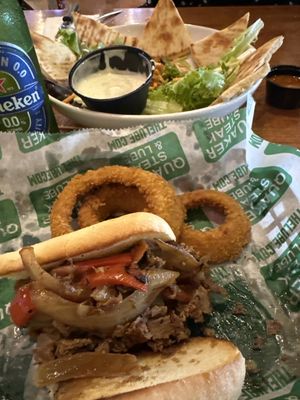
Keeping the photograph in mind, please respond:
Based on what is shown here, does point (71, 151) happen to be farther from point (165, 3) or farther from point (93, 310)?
point (165, 3)

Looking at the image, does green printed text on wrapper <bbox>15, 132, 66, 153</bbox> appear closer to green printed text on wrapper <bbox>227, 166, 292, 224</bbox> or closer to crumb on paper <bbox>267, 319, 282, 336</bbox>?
green printed text on wrapper <bbox>227, 166, 292, 224</bbox>

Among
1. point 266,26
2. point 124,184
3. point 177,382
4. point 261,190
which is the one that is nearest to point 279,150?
point 261,190

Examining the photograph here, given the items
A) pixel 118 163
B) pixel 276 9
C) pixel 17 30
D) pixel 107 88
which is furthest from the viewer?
pixel 276 9

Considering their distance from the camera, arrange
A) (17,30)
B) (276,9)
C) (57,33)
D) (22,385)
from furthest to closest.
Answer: (276,9), (57,33), (17,30), (22,385)

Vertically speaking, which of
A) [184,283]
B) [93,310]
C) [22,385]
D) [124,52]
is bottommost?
[22,385]

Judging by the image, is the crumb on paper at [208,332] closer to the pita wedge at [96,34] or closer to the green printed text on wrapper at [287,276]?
the green printed text on wrapper at [287,276]

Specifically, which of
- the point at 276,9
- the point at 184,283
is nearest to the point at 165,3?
the point at 276,9

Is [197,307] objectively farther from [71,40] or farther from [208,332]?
[71,40]
